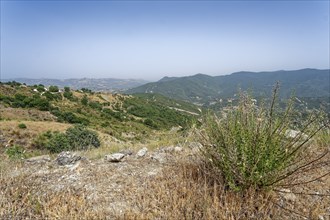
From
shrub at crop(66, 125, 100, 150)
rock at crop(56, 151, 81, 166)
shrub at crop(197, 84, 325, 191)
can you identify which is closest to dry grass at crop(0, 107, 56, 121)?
shrub at crop(66, 125, 100, 150)

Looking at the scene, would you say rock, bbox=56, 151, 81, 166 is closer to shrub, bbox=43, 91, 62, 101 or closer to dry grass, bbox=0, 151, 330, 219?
dry grass, bbox=0, 151, 330, 219

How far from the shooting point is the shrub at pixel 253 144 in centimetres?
289

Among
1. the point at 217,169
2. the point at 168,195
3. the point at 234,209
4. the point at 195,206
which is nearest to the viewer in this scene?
the point at 234,209

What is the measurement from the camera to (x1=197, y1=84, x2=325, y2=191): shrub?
2.89 meters

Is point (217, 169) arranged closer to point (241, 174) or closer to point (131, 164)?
point (241, 174)

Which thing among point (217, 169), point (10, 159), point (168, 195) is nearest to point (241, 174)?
point (217, 169)

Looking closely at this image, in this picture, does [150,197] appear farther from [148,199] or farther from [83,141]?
[83,141]

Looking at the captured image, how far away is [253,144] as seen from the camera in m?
3.00

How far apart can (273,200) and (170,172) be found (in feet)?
4.35

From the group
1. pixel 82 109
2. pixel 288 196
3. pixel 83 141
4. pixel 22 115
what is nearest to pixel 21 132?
pixel 22 115

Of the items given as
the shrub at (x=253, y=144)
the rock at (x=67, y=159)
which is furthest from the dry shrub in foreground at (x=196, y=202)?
the rock at (x=67, y=159)

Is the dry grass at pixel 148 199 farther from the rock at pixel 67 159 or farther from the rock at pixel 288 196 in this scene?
the rock at pixel 67 159

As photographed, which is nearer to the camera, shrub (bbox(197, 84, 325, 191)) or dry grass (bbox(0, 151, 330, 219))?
dry grass (bbox(0, 151, 330, 219))

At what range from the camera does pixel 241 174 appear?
9.40 ft
